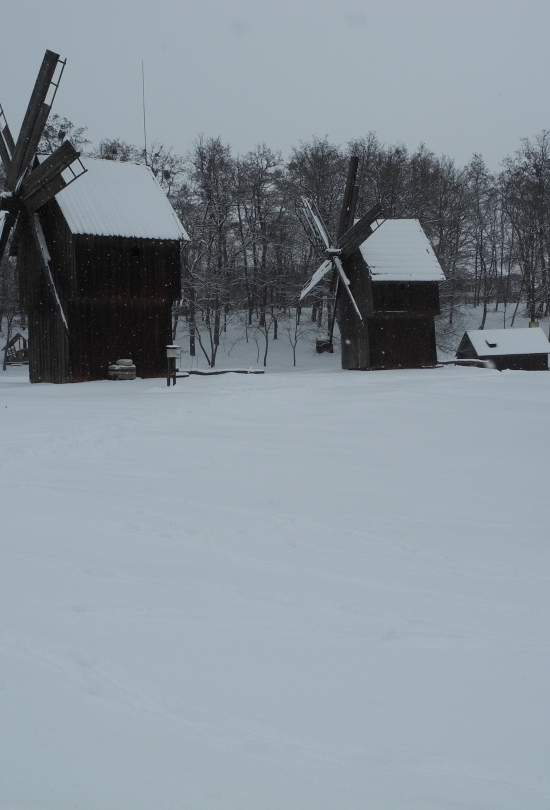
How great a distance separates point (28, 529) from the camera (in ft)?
20.0

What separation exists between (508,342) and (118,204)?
890 inches

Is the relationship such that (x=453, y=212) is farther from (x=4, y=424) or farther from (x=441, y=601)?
(x=441, y=601)

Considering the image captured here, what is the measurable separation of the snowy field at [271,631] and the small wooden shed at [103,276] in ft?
47.9

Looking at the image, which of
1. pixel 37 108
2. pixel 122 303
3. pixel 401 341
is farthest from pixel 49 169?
pixel 401 341

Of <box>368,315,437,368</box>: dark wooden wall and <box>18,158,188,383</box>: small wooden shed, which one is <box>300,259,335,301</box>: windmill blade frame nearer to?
<box>368,315,437,368</box>: dark wooden wall

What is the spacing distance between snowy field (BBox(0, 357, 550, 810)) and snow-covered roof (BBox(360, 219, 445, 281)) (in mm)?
22499

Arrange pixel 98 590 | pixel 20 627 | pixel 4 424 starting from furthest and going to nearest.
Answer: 1. pixel 4 424
2. pixel 98 590
3. pixel 20 627

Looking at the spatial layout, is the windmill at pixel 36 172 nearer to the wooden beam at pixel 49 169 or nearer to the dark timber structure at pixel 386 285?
the wooden beam at pixel 49 169

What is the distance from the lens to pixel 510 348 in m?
38.0

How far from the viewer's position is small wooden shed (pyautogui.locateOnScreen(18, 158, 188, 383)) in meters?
23.2

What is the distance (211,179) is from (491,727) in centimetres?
4543

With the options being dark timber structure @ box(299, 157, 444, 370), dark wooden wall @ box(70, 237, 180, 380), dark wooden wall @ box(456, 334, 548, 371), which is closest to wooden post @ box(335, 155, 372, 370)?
dark timber structure @ box(299, 157, 444, 370)

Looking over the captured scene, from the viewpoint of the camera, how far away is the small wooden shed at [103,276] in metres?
→ 23.2

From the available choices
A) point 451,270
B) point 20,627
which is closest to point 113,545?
point 20,627
